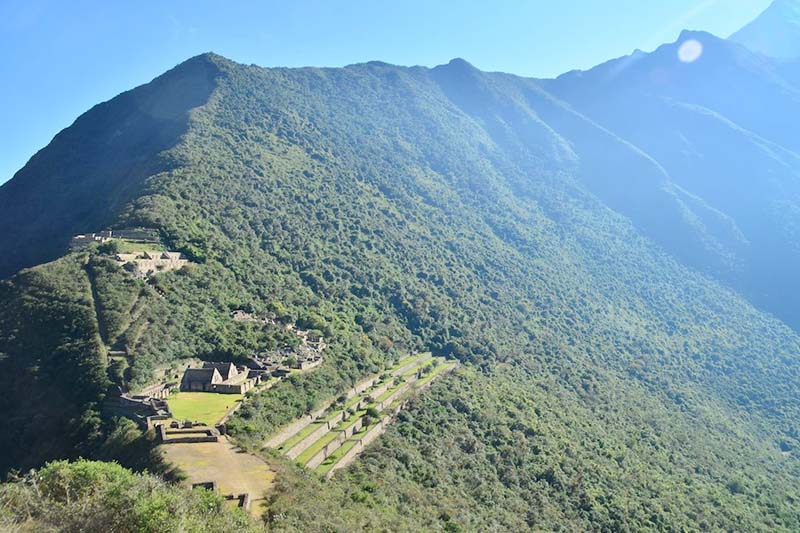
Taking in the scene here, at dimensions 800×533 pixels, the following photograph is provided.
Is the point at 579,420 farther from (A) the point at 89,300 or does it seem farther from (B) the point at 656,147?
(B) the point at 656,147

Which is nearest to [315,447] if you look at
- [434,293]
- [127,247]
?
[127,247]

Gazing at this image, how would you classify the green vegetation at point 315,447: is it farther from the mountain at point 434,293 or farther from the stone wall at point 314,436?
the mountain at point 434,293

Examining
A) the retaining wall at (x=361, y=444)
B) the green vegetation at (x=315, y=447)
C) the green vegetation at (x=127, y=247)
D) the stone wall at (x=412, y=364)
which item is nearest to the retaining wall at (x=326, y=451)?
the green vegetation at (x=315, y=447)

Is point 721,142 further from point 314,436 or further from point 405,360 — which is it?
point 314,436

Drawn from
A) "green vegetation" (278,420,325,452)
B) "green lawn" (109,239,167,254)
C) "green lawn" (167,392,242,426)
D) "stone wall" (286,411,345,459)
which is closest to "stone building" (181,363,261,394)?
"green lawn" (167,392,242,426)

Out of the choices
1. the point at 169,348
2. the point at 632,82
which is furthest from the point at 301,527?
the point at 632,82

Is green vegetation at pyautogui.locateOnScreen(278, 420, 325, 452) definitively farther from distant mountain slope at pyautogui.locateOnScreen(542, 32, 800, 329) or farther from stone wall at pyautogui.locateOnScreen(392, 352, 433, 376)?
distant mountain slope at pyautogui.locateOnScreen(542, 32, 800, 329)
